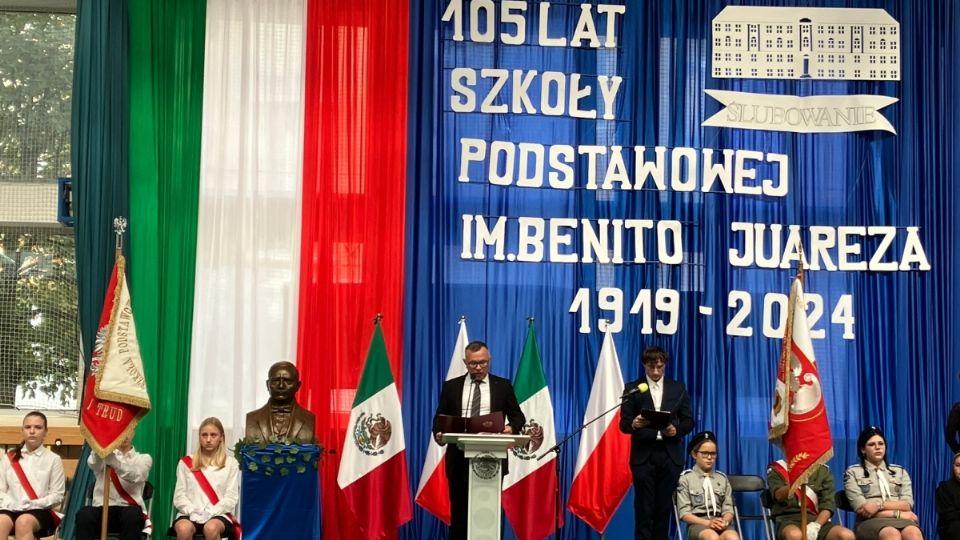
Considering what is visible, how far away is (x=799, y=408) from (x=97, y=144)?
486 centimetres

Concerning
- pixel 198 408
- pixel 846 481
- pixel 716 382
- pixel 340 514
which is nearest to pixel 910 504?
pixel 846 481

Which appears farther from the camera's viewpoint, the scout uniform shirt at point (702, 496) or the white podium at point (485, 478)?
the scout uniform shirt at point (702, 496)

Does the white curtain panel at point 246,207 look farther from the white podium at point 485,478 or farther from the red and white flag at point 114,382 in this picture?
the white podium at point 485,478

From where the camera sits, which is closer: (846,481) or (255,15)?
(846,481)

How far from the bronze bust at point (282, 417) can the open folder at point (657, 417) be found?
193cm

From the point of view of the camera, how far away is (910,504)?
7.52 meters

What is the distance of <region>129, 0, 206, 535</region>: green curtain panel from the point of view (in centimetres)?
841

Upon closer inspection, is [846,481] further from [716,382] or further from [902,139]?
[902,139]

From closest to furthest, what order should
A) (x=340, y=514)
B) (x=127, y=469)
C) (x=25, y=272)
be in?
A: (x=127, y=469), (x=340, y=514), (x=25, y=272)

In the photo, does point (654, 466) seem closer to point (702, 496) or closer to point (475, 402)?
point (702, 496)

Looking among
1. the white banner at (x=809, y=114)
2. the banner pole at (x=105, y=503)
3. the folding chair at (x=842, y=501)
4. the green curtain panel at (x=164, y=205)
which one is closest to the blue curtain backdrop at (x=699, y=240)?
the white banner at (x=809, y=114)

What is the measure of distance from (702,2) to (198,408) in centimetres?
456

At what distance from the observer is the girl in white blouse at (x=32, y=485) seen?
23.6 feet

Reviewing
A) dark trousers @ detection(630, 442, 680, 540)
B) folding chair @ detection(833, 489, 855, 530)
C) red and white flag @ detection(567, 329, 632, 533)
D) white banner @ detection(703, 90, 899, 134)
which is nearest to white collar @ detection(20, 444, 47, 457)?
red and white flag @ detection(567, 329, 632, 533)
